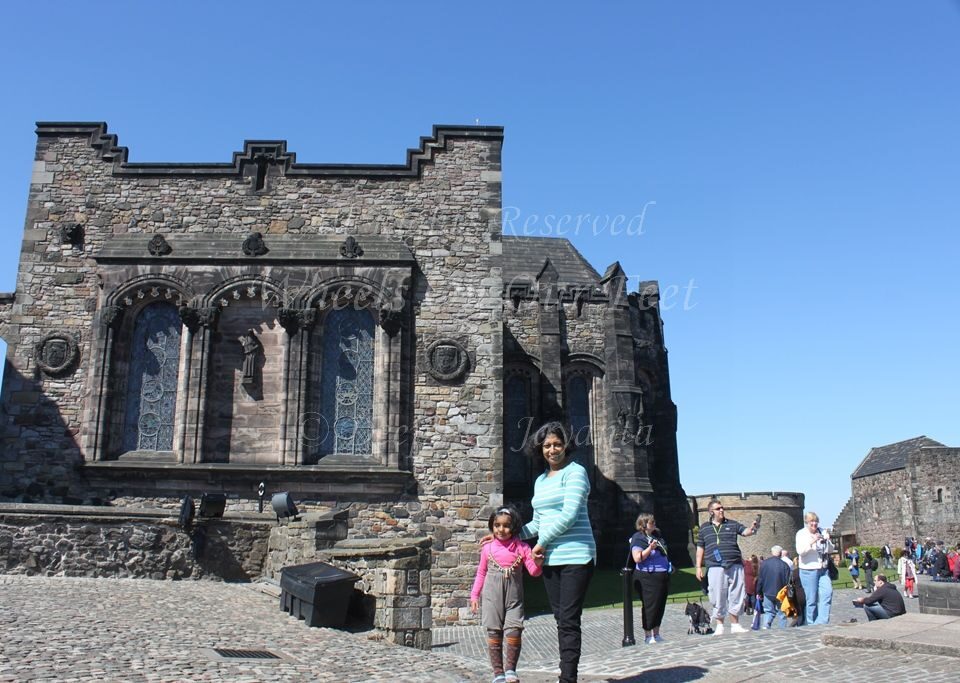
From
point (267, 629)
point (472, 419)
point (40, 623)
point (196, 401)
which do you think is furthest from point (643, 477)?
point (40, 623)

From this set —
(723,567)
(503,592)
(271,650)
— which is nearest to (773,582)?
(723,567)

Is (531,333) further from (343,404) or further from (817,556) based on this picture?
(817,556)

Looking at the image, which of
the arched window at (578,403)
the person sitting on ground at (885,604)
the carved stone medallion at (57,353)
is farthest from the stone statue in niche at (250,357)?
the arched window at (578,403)

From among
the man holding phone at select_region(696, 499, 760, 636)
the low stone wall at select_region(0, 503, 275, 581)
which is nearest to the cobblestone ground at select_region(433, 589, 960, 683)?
the man holding phone at select_region(696, 499, 760, 636)

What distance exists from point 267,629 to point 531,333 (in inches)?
737

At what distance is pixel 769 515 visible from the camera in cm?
3984

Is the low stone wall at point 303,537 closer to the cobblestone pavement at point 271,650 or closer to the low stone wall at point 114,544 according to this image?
the low stone wall at point 114,544

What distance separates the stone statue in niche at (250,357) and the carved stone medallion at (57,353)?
329 cm

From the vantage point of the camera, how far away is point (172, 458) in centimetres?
1714

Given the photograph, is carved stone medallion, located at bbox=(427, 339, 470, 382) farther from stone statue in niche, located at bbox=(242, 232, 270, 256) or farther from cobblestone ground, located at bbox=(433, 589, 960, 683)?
cobblestone ground, located at bbox=(433, 589, 960, 683)

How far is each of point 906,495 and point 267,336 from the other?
3949 cm

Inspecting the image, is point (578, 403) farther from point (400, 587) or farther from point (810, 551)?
point (400, 587)

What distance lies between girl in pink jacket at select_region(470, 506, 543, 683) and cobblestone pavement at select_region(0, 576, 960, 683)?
0.62m

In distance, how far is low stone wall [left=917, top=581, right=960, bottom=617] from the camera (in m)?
8.79
